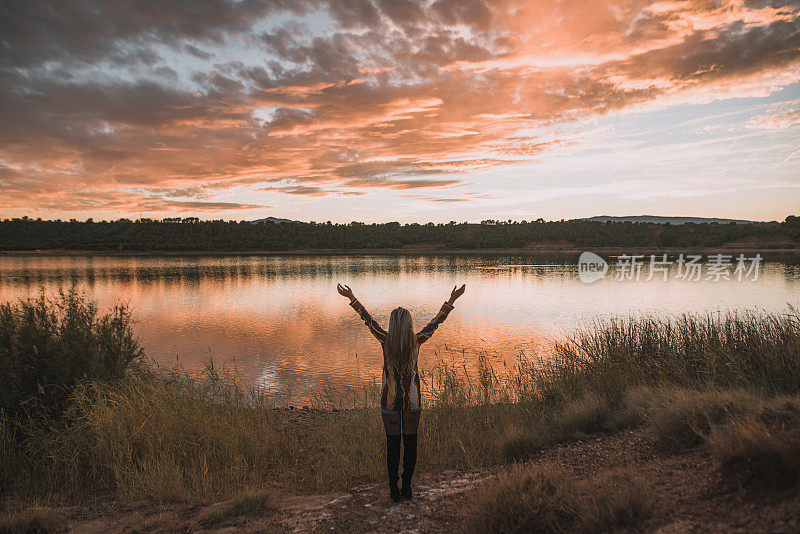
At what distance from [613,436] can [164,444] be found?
6.49 meters

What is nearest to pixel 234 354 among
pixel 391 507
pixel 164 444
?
pixel 164 444

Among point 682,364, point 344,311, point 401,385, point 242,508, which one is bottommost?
point 344,311

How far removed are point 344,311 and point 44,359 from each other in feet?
56.6

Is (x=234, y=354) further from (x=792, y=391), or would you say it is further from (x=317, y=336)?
(x=792, y=391)

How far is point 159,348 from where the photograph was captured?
16.6 m

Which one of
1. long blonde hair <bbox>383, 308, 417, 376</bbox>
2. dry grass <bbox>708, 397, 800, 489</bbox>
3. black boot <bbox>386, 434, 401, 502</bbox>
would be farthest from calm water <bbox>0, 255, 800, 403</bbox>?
dry grass <bbox>708, 397, 800, 489</bbox>

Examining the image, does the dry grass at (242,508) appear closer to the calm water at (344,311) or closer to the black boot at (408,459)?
the black boot at (408,459)

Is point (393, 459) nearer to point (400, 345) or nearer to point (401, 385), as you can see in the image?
point (401, 385)

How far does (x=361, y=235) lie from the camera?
386 feet

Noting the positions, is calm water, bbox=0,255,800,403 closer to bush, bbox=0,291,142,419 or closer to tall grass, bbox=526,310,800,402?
bush, bbox=0,291,142,419

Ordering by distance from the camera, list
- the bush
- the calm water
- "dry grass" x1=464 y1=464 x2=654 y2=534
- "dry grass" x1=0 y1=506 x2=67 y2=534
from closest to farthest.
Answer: "dry grass" x1=464 y1=464 x2=654 y2=534 < "dry grass" x1=0 y1=506 x2=67 y2=534 < the bush < the calm water

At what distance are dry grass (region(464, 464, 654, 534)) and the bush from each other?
7217 mm

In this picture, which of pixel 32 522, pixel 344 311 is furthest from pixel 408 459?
pixel 344 311

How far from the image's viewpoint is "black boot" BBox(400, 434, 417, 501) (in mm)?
4603
